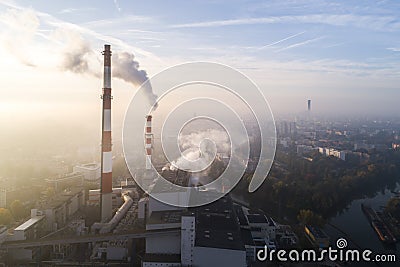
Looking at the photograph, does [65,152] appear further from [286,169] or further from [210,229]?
[210,229]

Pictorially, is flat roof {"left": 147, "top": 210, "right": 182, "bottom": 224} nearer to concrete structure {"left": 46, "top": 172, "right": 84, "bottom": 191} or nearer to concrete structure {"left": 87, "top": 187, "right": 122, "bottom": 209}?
concrete structure {"left": 87, "top": 187, "right": 122, "bottom": 209}

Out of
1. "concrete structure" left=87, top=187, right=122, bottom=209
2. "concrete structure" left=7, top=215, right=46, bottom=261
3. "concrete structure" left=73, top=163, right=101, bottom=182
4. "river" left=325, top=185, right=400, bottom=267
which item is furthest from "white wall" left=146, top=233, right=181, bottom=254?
"concrete structure" left=73, top=163, right=101, bottom=182

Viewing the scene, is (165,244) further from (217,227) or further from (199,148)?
(199,148)

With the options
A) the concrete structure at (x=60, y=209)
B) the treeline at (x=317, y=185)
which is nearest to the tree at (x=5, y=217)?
the concrete structure at (x=60, y=209)

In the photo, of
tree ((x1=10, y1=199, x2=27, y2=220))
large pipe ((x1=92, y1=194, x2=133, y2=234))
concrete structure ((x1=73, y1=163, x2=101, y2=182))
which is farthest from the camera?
concrete structure ((x1=73, y1=163, x2=101, y2=182))

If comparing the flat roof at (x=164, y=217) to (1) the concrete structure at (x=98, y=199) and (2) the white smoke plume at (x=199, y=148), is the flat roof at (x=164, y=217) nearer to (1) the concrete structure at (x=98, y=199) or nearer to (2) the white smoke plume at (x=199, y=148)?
(1) the concrete structure at (x=98, y=199)

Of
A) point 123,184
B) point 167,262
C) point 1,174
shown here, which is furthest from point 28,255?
point 1,174

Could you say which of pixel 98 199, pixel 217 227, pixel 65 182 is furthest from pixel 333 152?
pixel 217 227
